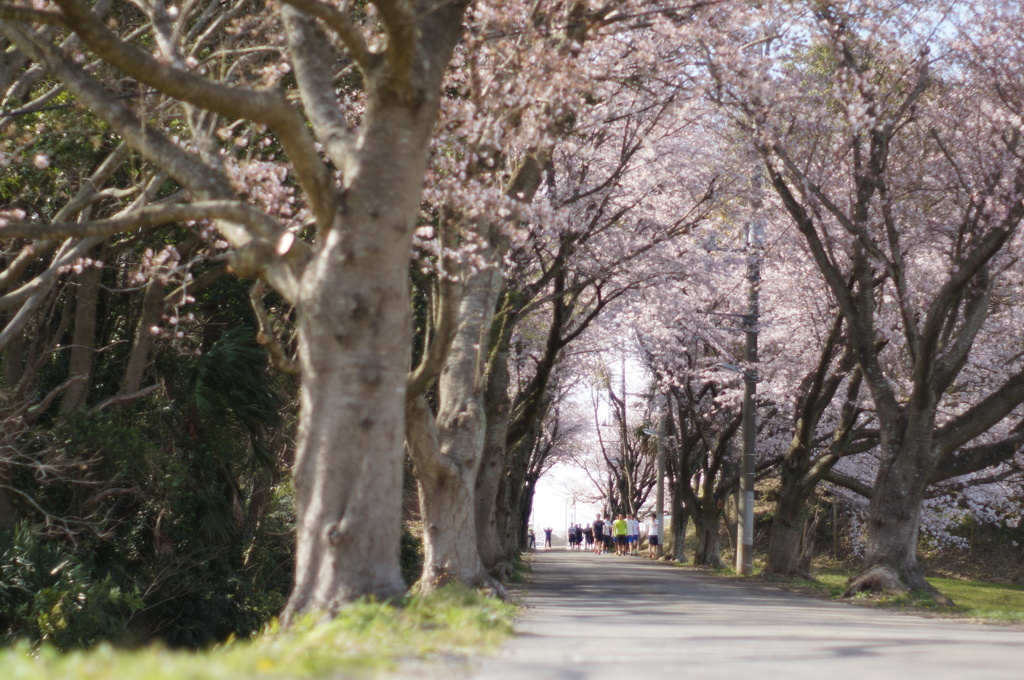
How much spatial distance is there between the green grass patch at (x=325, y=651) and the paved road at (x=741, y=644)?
0.36 m

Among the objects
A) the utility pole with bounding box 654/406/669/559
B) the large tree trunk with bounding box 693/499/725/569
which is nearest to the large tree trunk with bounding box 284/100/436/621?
the large tree trunk with bounding box 693/499/725/569

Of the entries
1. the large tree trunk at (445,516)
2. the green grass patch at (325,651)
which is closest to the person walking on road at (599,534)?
the large tree trunk at (445,516)

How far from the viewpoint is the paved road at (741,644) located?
5770 millimetres

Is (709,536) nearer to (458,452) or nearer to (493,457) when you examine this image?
(493,457)

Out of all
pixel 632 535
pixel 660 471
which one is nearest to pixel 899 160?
pixel 660 471

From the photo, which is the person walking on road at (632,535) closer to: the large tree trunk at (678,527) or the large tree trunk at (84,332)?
the large tree trunk at (678,527)

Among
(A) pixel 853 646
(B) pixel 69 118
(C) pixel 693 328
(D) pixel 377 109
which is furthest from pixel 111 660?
(C) pixel 693 328

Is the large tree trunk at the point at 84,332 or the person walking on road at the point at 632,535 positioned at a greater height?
the large tree trunk at the point at 84,332

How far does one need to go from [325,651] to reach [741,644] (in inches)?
132

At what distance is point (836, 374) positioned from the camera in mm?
22250

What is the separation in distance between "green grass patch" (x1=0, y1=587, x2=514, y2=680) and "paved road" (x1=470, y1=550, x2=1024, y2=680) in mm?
361

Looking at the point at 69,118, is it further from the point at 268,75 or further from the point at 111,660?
the point at 111,660

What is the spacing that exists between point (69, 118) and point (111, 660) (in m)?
10.4

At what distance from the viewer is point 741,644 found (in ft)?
24.7
